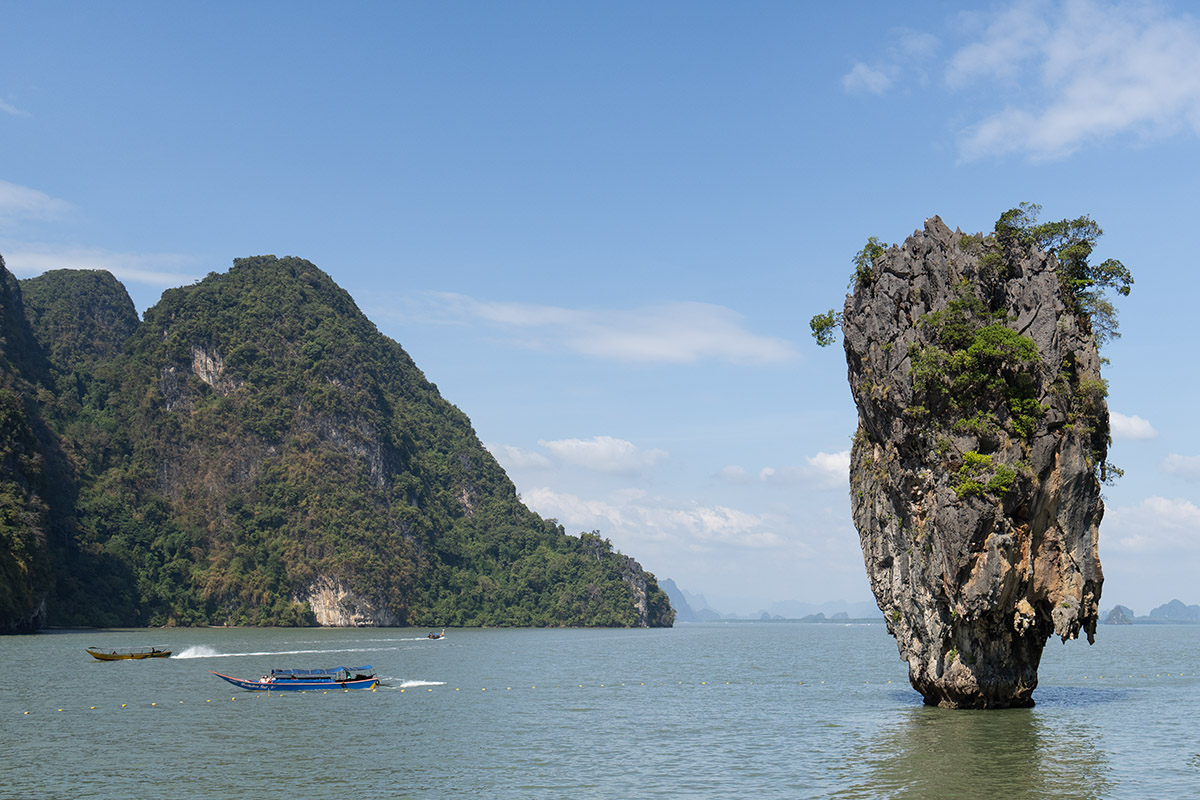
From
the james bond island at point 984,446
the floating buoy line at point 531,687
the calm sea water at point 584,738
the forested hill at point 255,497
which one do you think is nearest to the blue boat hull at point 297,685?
the floating buoy line at point 531,687

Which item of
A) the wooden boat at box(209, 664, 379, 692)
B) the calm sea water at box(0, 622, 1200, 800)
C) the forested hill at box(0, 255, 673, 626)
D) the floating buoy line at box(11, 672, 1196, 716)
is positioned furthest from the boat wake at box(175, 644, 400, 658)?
the forested hill at box(0, 255, 673, 626)

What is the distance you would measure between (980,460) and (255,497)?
501 feet

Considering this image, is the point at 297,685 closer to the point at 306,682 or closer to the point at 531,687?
the point at 306,682

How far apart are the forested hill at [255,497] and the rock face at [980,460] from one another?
119811 millimetres

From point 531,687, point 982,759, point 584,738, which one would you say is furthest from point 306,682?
point 982,759

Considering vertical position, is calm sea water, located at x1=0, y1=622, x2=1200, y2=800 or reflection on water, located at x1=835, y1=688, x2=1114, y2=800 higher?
reflection on water, located at x1=835, y1=688, x2=1114, y2=800

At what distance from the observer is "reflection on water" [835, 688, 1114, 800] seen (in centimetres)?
2670

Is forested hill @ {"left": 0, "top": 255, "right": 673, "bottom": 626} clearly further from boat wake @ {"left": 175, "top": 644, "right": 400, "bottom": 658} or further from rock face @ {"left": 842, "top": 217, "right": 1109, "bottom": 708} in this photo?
rock face @ {"left": 842, "top": 217, "right": 1109, "bottom": 708}

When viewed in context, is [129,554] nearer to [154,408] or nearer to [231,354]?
[154,408]

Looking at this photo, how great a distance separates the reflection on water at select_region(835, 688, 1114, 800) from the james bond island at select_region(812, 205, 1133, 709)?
2435 mm

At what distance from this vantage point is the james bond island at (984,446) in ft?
117

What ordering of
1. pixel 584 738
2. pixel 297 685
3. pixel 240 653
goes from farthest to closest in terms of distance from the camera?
1. pixel 240 653
2. pixel 297 685
3. pixel 584 738

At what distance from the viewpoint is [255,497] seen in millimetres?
169000

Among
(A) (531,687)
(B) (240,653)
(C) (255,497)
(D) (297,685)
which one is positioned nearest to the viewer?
(D) (297,685)
